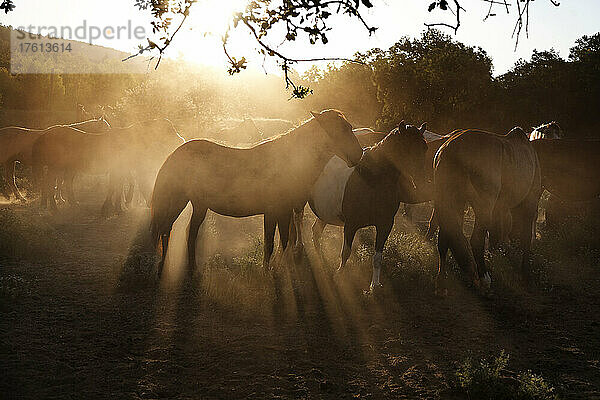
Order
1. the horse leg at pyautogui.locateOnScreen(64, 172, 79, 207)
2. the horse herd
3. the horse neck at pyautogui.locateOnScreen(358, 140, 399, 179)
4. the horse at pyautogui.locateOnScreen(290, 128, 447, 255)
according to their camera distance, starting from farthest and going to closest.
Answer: the horse leg at pyautogui.locateOnScreen(64, 172, 79, 207) → the horse at pyautogui.locateOnScreen(290, 128, 447, 255) → the horse neck at pyautogui.locateOnScreen(358, 140, 399, 179) → the horse herd

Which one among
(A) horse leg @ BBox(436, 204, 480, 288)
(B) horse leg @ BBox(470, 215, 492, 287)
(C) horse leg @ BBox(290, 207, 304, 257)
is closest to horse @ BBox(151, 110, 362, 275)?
(C) horse leg @ BBox(290, 207, 304, 257)

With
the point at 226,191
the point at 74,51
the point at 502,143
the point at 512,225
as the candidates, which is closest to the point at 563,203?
the point at 512,225

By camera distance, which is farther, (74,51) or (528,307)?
(74,51)

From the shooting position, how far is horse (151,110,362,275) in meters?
7.54

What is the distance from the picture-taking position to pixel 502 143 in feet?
24.1

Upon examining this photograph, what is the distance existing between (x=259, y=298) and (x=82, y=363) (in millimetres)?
2580

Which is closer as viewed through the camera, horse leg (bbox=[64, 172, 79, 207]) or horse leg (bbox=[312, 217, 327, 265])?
horse leg (bbox=[312, 217, 327, 265])

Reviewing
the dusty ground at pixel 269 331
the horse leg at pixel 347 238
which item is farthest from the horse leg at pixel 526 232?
the horse leg at pixel 347 238

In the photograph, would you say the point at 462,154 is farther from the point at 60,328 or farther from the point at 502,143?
the point at 60,328

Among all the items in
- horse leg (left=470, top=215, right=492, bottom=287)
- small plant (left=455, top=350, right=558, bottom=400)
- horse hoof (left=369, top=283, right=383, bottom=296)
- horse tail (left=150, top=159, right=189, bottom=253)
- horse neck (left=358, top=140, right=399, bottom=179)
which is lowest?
small plant (left=455, top=350, right=558, bottom=400)

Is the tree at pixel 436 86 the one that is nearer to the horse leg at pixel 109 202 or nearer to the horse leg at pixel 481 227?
the horse leg at pixel 109 202

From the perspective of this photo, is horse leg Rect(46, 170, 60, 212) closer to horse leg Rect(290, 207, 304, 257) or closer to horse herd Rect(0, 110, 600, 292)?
horse herd Rect(0, 110, 600, 292)

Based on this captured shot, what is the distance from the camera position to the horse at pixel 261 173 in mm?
7543

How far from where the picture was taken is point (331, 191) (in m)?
8.33
